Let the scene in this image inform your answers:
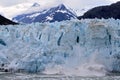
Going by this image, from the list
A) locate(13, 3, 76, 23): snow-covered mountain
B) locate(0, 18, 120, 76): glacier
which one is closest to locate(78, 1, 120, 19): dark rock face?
locate(0, 18, 120, 76): glacier

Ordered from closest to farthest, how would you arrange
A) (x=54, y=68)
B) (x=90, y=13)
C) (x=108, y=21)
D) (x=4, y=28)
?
1. (x=54, y=68)
2. (x=108, y=21)
3. (x=4, y=28)
4. (x=90, y=13)

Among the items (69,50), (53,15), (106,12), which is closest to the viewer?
(69,50)

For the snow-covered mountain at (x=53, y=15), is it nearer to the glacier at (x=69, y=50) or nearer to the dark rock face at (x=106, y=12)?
the dark rock face at (x=106, y=12)

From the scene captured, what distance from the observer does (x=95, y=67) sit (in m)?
23.7

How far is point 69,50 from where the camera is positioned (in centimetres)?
2409

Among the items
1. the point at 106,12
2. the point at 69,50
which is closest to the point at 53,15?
the point at 106,12

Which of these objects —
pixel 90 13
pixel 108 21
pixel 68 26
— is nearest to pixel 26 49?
pixel 68 26

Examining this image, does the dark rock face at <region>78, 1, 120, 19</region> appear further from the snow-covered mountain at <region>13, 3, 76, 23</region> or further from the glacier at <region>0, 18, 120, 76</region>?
the snow-covered mountain at <region>13, 3, 76, 23</region>

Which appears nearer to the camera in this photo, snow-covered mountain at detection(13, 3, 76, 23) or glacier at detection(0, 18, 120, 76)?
glacier at detection(0, 18, 120, 76)

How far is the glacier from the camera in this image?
2364 cm

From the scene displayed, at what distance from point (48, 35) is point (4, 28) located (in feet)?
11.5

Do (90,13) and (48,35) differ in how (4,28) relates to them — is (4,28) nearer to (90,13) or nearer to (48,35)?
(48,35)

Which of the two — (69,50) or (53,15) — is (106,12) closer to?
(69,50)

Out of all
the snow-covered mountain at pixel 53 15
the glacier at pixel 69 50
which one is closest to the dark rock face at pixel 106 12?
the glacier at pixel 69 50
